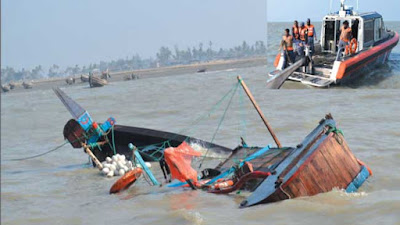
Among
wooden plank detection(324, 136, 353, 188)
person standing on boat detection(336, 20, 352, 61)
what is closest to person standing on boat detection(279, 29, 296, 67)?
person standing on boat detection(336, 20, 352, 61)

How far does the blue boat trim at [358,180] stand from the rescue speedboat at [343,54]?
639 cm

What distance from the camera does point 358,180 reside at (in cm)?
730

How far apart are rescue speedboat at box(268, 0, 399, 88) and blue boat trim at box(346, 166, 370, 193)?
21.0 ft

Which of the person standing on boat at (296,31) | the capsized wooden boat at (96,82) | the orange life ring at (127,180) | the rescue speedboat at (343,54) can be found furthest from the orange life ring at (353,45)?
the capsized wooden boat at (96,82)

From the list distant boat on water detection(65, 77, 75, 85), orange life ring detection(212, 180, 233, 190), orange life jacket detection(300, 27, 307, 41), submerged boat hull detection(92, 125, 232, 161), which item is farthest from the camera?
distant boat on water detection(65, 77, 75, 85)

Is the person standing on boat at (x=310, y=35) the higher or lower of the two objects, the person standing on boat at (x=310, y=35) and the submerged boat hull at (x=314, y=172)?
the higher

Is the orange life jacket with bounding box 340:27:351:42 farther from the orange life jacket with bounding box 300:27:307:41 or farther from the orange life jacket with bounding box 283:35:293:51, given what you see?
the orange life jacket with bounding box 283:35:293:51

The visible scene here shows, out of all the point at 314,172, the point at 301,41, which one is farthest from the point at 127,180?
the point at 301,41

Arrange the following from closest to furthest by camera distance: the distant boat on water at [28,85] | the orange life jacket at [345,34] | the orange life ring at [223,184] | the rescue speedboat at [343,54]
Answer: the orange life ring at [223,184] → the rescue speedboat at [343,54] → the orange life jacket at [345,34] → the distant boat on water at [28,85]

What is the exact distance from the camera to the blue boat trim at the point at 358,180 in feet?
23.1

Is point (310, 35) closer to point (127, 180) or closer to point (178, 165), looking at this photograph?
point (178, 165)

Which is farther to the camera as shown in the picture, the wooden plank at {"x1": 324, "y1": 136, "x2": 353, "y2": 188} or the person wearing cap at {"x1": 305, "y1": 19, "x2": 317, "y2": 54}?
the person wearing cap at {"x1": 305, "y1": 19, "x2": 317, "y2": 54}

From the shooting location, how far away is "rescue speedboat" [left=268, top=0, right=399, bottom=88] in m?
14.1

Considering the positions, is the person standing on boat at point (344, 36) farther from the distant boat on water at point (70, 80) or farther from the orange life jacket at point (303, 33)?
the distant boat on water at point (70, 80)
